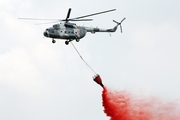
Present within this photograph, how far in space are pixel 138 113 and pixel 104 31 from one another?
16.9 meters

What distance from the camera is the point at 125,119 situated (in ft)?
167

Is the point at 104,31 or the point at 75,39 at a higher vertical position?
the point at 104,31

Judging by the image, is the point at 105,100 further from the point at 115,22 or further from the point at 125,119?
the point at 115,22

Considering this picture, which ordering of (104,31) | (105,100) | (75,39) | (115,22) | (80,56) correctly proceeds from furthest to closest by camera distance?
(115,22), (104,31), (75,39), (105,100), (80,56)

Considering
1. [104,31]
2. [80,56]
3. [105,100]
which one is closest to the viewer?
[80,56]

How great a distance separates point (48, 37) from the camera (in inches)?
2062

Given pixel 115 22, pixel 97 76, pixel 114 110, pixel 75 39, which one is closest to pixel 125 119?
pixel 114 110

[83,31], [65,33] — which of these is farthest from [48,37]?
[83,31]

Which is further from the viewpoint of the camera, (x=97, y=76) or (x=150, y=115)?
(x=150, y=115)

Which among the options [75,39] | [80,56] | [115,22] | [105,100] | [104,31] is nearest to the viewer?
[80,56]

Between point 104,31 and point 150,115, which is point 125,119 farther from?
point 104,31

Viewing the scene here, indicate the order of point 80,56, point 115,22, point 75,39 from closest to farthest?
1. point 80,56
2. point 75,39
3. point 115,22

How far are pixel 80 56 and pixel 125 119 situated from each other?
1099cm

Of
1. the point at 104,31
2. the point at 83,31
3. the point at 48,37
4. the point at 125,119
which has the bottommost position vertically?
the point at 125,119
